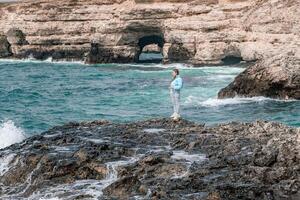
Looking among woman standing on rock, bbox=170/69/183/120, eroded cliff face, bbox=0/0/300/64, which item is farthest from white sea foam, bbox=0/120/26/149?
eroded cliff face, bbox=0/0/300/64

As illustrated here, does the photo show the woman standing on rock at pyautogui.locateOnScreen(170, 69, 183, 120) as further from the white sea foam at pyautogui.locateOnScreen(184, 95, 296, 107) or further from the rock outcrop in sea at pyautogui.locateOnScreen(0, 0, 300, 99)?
the rock outcrop in sea at pyautogui.locateOnScreen(0, 0, 300, 99)

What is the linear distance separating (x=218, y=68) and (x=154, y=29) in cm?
1088

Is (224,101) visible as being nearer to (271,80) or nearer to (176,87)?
(271,80)

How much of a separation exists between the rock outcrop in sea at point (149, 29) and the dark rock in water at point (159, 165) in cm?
3108

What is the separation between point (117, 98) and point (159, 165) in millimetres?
21574

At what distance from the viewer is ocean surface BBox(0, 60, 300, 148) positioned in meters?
25.1

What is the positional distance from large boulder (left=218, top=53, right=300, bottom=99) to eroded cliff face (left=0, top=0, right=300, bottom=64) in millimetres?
14317

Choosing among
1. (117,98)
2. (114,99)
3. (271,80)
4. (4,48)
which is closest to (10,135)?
(114,99)

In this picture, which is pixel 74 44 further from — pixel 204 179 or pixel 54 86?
pixel 204 179

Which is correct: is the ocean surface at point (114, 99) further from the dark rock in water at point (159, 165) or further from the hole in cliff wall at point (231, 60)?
the dark rock in water at point (159, 165)

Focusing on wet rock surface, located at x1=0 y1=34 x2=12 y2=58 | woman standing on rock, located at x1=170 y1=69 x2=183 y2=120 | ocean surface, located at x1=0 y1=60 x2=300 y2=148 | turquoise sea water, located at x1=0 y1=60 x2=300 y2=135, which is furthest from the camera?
wet rock surface, located at x1=0 y1=34 x2=12 y2=58

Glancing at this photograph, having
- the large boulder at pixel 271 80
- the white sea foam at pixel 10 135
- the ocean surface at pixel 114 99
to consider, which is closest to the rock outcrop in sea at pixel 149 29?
the ocean surface at pixel 114 99

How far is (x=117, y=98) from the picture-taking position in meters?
33.8

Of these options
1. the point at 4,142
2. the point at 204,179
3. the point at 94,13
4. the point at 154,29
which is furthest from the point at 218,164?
the point at 94,13
